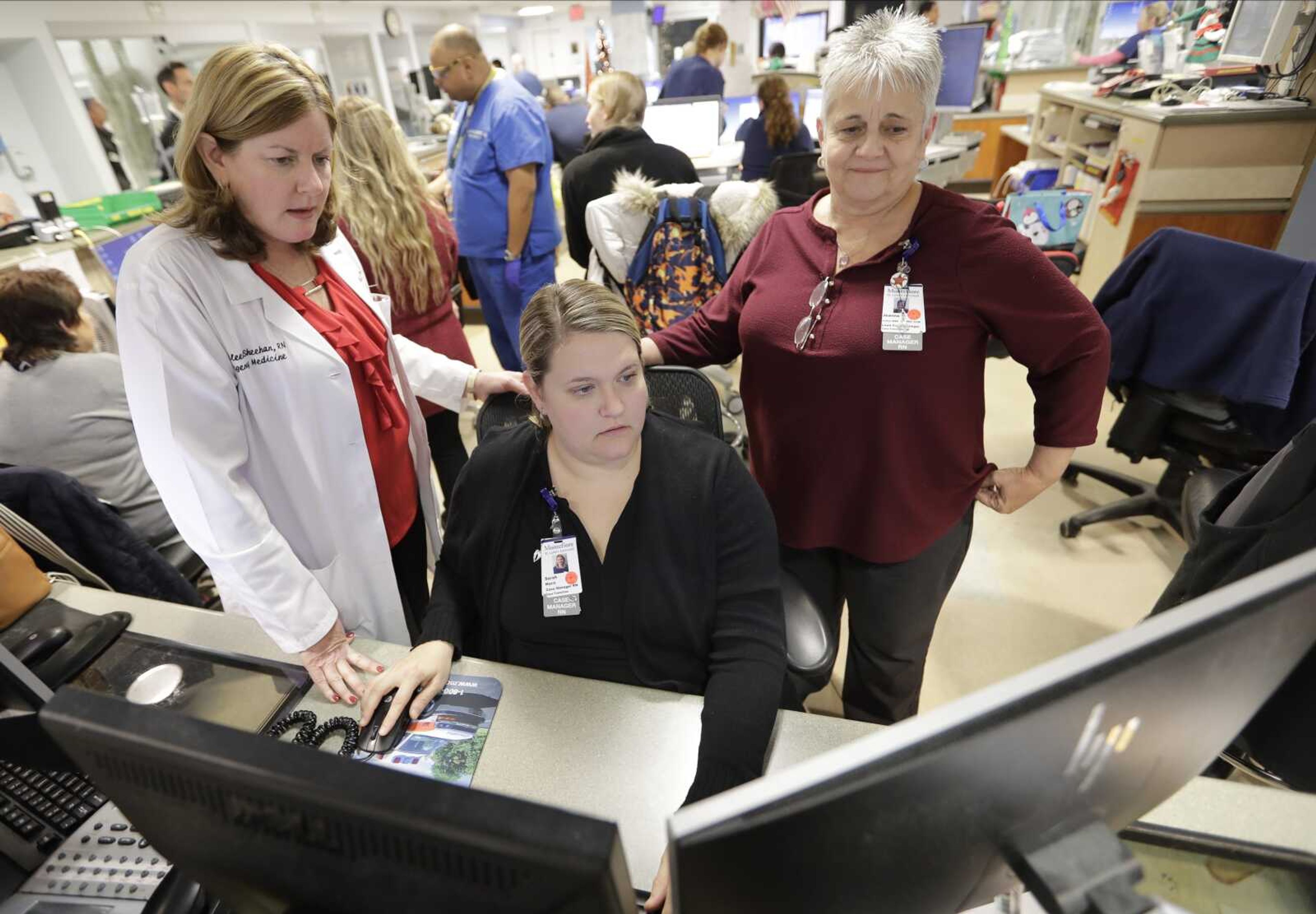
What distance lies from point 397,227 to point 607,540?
1.48 meters

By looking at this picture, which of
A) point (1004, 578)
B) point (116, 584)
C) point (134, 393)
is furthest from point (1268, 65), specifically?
point (116, 584)

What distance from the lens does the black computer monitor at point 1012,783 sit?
1.32 feet

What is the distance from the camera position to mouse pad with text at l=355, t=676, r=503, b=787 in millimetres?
949

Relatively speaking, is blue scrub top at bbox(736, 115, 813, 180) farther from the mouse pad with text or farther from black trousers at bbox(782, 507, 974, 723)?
the mouse pad with text

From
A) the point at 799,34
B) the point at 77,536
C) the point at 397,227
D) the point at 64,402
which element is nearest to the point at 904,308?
the point at 397,227

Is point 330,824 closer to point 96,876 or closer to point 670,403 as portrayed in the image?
point 96,876

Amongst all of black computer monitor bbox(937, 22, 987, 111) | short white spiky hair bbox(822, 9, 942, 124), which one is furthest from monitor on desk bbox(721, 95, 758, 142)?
short white spiky hair bbox(822, 9, 942, 124)

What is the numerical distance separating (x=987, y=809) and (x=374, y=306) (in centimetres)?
133

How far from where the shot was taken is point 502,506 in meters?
1.13

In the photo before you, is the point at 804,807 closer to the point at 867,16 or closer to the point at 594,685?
the point at 594,685

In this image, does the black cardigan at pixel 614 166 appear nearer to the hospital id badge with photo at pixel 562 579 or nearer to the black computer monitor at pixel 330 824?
the hospital id badge with photo at pixel 562 579

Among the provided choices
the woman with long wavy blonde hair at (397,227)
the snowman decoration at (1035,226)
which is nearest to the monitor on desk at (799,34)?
the snowman decoration at (1035,226)

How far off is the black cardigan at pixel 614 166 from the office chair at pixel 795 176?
108 centimetres

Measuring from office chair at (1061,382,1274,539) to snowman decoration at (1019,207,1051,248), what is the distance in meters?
0.89
